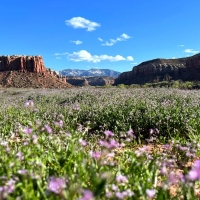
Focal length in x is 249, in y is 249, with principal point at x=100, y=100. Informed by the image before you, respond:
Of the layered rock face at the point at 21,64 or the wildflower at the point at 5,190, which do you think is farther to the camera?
the layered rock face at the point at 21,64

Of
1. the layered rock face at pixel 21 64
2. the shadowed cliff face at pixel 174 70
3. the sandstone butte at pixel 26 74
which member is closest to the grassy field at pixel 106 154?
the sandstone butte at pixel 26 74

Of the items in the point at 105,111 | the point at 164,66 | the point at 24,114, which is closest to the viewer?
the point at 105,111

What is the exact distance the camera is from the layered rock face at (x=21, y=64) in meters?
119

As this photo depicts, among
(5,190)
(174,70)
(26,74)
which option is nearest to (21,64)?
(26,74)

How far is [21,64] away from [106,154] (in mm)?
123165

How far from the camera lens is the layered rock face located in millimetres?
118644

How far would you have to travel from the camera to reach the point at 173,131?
20.2ft

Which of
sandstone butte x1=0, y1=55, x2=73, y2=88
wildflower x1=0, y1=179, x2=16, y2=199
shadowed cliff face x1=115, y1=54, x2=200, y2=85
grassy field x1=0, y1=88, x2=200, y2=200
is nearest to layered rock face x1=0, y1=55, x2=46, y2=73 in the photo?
sandstone butte x1=0, y1=55, x2=73, y2=88

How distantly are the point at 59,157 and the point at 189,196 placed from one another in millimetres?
1715

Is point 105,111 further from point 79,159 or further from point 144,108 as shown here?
point 79,159

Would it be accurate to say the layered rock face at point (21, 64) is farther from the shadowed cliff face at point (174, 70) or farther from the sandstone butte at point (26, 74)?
the shadowed cliff face at point (174, 70)

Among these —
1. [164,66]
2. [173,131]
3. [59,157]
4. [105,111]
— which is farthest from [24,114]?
[164,66]

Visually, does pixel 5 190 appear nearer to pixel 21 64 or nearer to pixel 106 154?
pixel 106 154

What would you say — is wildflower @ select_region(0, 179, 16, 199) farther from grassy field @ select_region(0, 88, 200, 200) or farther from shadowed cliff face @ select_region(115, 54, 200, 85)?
shadowed cliff face @ select_region(115, 54, 200, 85)
